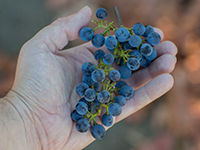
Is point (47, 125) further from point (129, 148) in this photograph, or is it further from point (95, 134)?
point (129, 148)

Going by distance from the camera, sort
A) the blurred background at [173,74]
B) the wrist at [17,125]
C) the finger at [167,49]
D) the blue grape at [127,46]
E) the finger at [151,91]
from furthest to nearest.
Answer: the blurred background at [173,74], the finger at [167,49], the finger at [151,91], the blue grape at [127,46], the wrist at [17,125]

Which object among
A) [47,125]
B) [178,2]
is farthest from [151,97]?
[178,2]

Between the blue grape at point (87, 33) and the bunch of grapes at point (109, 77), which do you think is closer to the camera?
the bunch of grapes at point (109, 77)

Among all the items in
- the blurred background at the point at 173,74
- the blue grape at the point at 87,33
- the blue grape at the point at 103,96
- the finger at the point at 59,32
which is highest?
the finger at the point at 59,32

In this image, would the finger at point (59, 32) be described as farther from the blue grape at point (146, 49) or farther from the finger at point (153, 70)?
the finger at point (153, 70)

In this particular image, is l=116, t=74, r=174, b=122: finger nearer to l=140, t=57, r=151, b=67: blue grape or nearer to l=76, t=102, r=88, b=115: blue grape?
l=140, t=57, r=151, b=67: blue grape

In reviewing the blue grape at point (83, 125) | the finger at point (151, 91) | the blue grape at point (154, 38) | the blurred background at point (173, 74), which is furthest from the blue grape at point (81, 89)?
the blurred background at point (173, 74)
